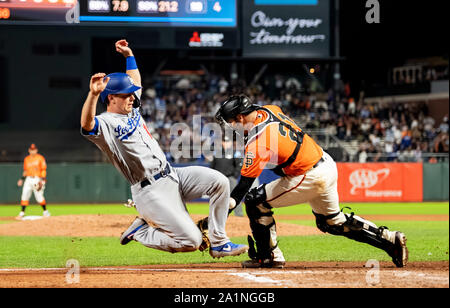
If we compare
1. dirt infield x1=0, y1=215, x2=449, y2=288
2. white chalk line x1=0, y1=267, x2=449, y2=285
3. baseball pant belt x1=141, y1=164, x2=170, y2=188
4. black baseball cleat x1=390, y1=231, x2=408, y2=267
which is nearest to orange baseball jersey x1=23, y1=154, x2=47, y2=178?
white chalk line x1=0, y1=267, x2=449, y2=285

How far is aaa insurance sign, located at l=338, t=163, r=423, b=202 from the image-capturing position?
22.9 m

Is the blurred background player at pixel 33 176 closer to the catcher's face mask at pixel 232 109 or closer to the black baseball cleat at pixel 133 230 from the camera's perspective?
the black baseball cleat at pixel 133 230

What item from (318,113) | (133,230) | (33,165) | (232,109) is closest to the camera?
(133,230)

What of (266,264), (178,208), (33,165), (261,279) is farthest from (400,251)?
(33,165)

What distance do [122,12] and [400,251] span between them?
39.0 feet

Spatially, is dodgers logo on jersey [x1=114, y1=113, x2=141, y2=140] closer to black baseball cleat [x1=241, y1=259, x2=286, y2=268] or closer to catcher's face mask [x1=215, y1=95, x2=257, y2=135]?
catcher's face mask [x1=215, y1=95, x2=257, y2=135]

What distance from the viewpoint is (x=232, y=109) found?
6.98 metres

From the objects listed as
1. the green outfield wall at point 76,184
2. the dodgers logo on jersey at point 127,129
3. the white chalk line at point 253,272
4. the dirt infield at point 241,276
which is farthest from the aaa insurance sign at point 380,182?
the dodgers logo on jersey at point 127,129

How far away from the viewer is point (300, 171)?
719 centimetres

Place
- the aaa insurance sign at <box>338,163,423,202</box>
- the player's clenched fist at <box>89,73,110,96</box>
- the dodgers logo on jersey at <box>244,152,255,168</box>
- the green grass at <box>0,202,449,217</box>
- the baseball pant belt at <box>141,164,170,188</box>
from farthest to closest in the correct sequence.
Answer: the aaa insurance sign at <box>338,163,423,202</box>
the green grass at <box>0,202,449,217</box>
the dodgers logo on jersey at <box>244,152,255,168</box>
the baseball pant belt at <box>141,164,170,188</box>
the player's clenched fist at <box>89,73,110,96</box>

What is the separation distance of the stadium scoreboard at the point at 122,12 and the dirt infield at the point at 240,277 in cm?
900

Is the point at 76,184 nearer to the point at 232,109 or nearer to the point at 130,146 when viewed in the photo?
the point at 232,109

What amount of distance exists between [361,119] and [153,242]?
73.1ft

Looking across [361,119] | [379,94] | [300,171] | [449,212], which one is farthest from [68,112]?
[300,171]
